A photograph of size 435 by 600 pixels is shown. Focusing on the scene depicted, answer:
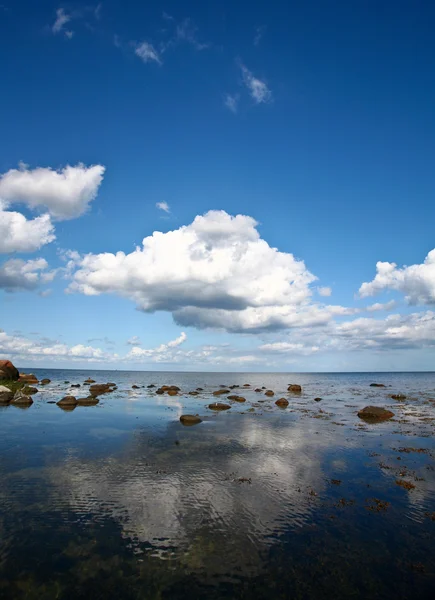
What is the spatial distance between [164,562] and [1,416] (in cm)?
4079

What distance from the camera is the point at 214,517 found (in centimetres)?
1617

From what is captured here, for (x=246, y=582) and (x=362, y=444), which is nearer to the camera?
(x=246, y=582)

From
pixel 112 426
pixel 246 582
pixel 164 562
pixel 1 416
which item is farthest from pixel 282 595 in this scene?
pixel 1 416

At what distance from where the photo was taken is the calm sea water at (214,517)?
11.5 m

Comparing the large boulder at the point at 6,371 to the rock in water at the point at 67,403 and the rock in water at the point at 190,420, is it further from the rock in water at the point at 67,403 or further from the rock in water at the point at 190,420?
the rock in water at the point at 190,420

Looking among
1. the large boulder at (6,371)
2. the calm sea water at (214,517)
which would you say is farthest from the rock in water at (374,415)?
the large boulder at (6,371)

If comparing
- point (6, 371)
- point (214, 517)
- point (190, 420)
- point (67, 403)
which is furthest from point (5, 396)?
point (214, 517)

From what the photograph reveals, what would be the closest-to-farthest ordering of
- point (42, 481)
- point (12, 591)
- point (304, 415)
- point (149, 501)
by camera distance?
point (12, 591), point (149, 501), point (42, 481), point (304, 415)

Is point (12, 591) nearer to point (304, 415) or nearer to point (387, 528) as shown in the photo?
point (387, 528)

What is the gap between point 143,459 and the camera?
2559cm

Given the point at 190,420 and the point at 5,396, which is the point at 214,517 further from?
the point at 5,396

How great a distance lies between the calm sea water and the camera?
37.7 ft

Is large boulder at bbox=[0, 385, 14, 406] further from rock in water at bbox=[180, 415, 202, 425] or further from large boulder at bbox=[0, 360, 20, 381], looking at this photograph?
rock in water at bbox=[180, 415, 202, 425]

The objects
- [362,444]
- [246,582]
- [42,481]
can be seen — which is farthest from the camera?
[362,444]
